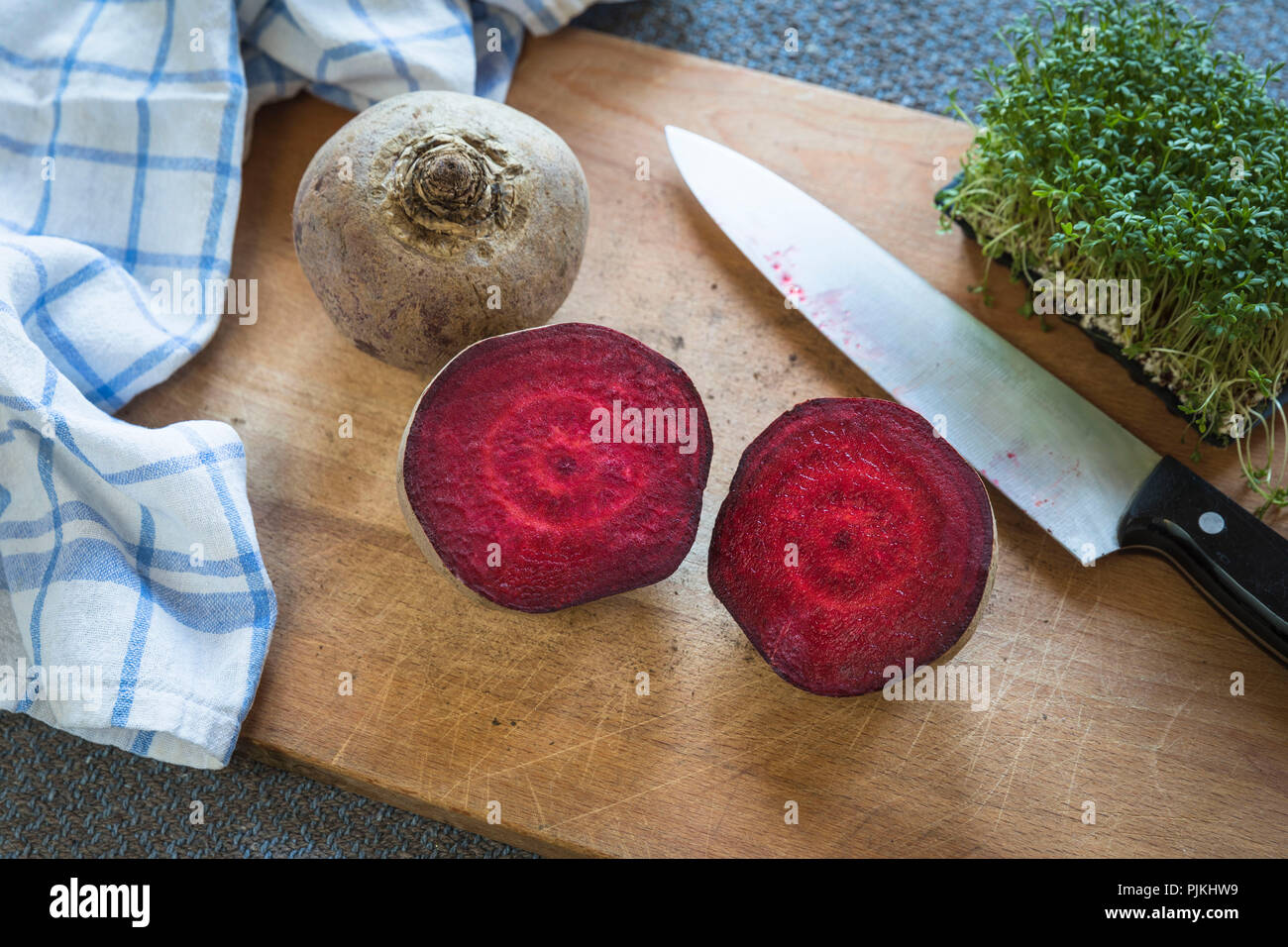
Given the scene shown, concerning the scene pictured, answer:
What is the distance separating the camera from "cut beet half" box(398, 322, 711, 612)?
1.30m

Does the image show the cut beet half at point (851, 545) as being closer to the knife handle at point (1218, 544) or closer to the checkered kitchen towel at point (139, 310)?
the knife handle at point (1218, 544)

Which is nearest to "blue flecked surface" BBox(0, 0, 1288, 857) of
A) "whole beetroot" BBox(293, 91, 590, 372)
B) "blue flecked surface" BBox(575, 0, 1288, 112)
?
"whole beetroot" BBox(293, 91, 590, 372)

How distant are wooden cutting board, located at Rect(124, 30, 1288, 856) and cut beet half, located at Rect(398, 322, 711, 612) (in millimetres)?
161

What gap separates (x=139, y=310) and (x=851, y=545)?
1.08m

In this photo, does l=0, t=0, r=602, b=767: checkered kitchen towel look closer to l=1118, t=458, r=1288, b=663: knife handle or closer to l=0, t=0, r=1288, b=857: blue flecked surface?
l=0, t=0, r=1288, b=857: blue flecked surface

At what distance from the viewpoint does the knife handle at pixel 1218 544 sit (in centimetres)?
133

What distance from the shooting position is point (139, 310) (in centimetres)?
155

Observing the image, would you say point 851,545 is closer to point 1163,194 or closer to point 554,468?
point 554,468

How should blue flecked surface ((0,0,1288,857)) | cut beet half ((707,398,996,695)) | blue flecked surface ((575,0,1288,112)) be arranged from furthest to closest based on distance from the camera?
1. blue flecked surface ((575,0,1288,112))
2. blue flecked surface ((0,0,1288,857))
3. cut beet half ((707,398,996,695))

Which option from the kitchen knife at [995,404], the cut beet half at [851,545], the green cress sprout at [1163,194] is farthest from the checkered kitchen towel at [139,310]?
the green cress sprout at [1163,194]

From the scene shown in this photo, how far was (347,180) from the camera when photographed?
1347 mm

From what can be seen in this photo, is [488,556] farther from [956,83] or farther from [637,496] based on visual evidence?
[956,83]

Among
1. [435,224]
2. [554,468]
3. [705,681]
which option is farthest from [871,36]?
[705,681]

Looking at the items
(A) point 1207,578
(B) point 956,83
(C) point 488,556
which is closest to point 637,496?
(C) point 488,556
